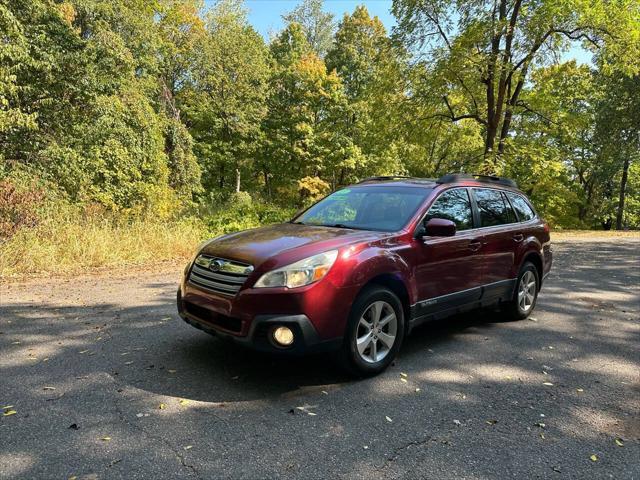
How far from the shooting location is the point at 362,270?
3781mm

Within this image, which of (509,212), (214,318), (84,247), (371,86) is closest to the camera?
(214,318)

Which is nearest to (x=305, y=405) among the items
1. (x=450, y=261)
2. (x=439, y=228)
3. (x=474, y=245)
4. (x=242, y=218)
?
(x=439, y=228)

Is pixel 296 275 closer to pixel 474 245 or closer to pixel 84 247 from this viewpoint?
pixel 474 245

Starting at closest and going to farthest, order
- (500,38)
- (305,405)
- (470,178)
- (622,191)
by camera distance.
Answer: (305,405), (470,178), (500,38), (622,191)

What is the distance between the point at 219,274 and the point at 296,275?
72 centimetres

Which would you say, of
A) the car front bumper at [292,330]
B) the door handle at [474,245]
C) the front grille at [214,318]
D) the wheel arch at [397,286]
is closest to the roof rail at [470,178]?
the door handle at [474,245]

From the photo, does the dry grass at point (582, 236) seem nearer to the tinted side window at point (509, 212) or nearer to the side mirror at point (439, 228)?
the tinted side window at point (509, 212)

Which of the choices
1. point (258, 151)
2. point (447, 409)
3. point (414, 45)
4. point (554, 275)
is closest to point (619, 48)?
point (414, 45)

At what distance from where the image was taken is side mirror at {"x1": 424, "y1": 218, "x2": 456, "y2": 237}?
14.0 ft

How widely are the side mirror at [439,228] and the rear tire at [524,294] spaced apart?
2.04m

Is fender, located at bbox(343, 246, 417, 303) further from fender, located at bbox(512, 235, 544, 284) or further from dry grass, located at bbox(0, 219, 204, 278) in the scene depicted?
dry grass, located at bbox(0, 219, 204, 278)

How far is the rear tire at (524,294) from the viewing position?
5.86 meters

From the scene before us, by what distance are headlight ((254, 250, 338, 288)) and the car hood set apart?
Result: 0.24 feet

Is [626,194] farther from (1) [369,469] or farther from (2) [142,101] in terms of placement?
(1) [369,469]
